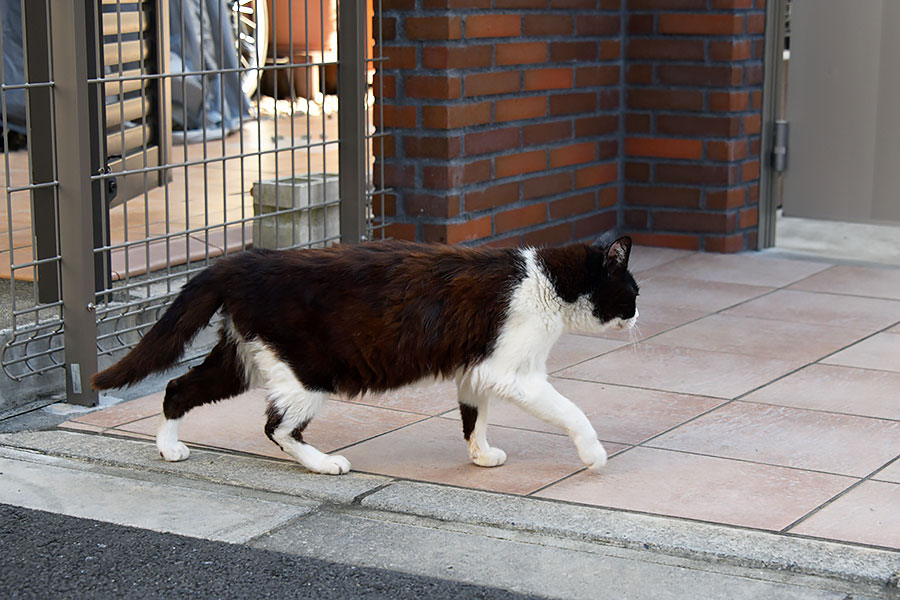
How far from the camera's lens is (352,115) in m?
5.66

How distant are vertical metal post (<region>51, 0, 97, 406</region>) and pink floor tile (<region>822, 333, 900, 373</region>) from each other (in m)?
2.85

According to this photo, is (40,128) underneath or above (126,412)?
above

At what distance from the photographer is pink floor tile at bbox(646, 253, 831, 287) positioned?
6.70 meters

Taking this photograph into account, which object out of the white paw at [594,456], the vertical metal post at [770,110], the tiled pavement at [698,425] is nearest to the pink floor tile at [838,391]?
the tiled pavement at [698,425]

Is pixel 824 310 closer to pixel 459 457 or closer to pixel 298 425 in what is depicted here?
pixel 459 457

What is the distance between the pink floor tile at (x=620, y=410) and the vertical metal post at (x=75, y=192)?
131 cm

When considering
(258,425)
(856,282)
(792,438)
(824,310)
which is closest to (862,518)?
(792,438)

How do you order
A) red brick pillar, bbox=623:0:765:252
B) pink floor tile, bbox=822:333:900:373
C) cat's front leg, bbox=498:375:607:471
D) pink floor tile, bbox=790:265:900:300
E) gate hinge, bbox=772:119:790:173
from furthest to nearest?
gate hinge, bbox=772:119:790:173, red brick pillar, bbox=623:0:765:252, pink floor tile, bbox=790:265:900:300, pink floor tile, bbox=822:333:900:373, cat's front leg, bbox=498:375:607:471

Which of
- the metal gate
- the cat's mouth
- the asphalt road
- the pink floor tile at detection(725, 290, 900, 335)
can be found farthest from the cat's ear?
the pink floor tile at detection(725, 290, 900, 335)

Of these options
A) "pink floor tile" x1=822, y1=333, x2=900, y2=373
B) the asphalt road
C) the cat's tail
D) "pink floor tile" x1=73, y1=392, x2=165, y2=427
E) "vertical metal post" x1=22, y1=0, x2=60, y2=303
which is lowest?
the asphalt road

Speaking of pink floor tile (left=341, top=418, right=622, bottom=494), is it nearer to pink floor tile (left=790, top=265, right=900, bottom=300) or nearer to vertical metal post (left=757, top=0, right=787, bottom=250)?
pink floor tile (left=790, top=265, right=900, bottom=300)

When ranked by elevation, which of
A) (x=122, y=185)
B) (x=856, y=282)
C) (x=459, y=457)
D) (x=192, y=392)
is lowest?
(x=459, y=457)

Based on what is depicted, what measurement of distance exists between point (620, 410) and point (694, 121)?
3138 mm

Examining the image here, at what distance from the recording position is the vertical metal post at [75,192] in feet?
14.0
